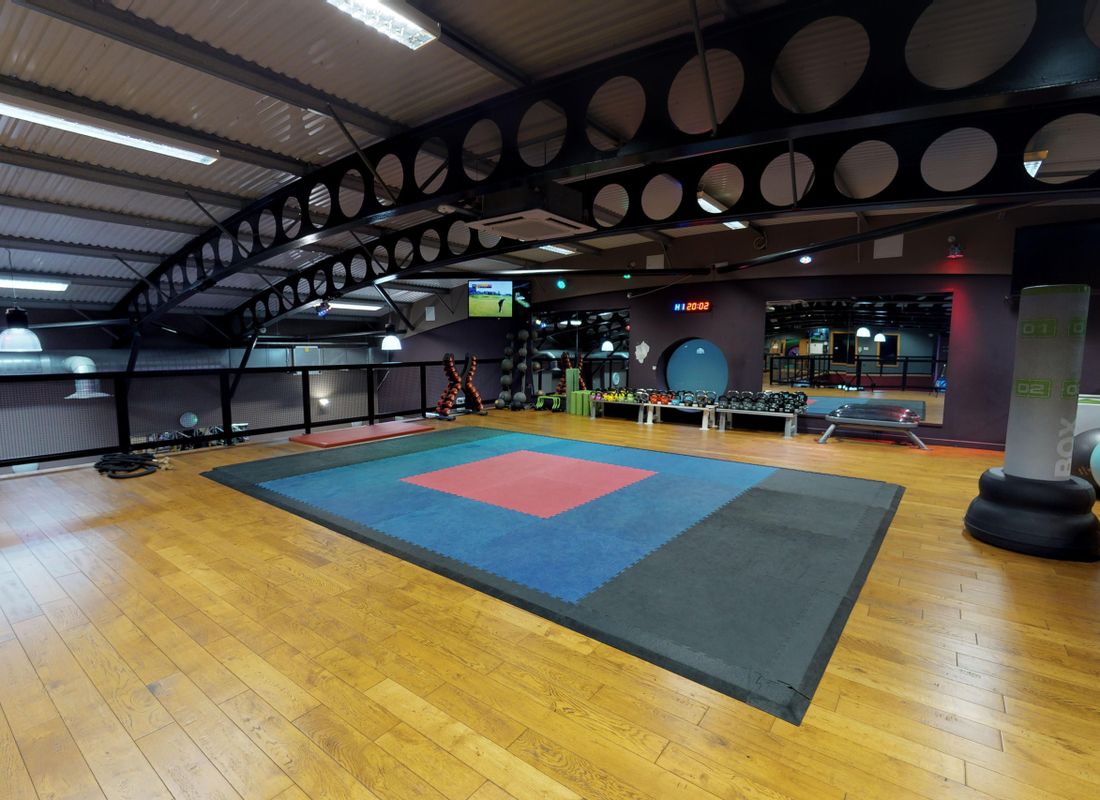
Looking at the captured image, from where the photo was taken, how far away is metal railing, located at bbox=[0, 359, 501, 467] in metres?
5.59

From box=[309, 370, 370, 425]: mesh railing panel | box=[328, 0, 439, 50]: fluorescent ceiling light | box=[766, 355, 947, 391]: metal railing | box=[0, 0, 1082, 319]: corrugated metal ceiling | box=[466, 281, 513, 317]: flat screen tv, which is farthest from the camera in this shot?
box=[766, 355, 947, 391]: metal railing

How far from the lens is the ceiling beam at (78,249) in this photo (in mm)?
6941

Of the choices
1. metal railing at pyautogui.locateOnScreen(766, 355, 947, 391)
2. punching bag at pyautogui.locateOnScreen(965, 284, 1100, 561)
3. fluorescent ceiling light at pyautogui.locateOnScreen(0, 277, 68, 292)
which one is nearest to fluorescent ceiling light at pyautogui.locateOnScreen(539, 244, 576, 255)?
punching bag at pyautogui.locateOnScreen(965, 284, 1100, 561)

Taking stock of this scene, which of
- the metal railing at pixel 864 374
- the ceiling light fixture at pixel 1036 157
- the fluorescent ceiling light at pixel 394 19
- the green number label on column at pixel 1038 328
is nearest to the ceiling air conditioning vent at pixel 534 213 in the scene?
the fluorescent ceiling light at pixel 394 19

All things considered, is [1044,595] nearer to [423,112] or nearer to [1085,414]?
[1085,414]

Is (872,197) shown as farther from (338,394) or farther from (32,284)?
(32,284)

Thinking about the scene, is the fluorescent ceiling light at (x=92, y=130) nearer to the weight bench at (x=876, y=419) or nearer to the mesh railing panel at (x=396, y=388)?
the mesh railing panel at (x=396, y=388)

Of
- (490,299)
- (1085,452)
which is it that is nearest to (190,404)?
(490,299)

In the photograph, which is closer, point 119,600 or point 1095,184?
point 119,600

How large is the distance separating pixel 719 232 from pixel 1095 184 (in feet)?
19.4

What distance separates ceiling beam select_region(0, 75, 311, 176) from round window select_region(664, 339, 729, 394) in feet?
24.4

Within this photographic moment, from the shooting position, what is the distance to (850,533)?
3.61m

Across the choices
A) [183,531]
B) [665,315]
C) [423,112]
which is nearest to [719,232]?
[665,315]

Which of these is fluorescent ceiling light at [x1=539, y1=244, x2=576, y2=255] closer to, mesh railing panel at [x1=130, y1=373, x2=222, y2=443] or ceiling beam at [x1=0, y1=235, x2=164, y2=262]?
ceiling beam at [x1=0, y1=235, x2=164, y2=262]
